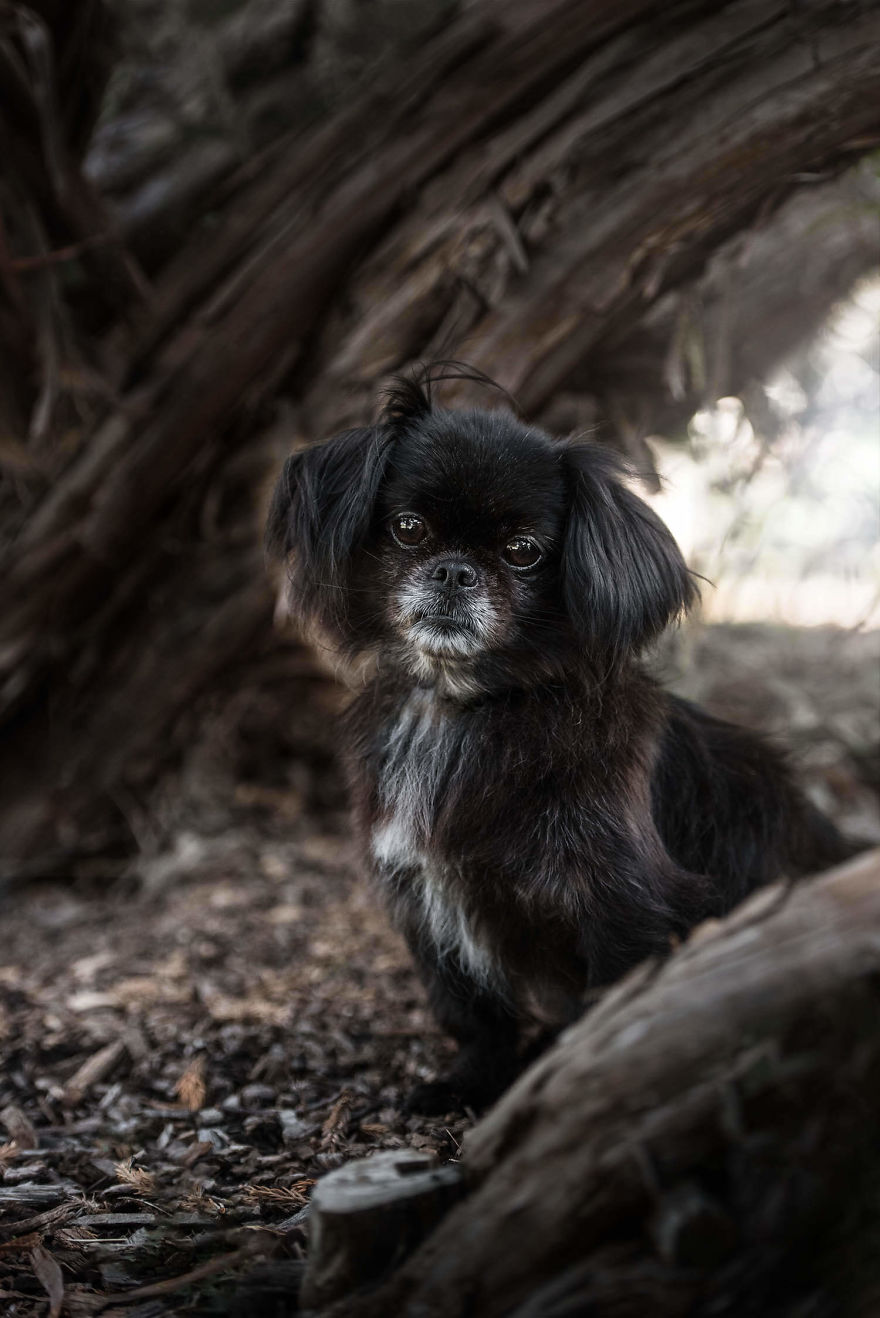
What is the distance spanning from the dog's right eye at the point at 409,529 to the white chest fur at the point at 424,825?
0.37 meters

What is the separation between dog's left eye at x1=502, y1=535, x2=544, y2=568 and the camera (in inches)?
103

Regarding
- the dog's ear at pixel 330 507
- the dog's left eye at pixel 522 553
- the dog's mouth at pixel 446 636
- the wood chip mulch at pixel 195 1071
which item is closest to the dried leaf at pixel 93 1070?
the wood chip mulch at pixel 195 1071

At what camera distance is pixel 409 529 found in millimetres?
2674

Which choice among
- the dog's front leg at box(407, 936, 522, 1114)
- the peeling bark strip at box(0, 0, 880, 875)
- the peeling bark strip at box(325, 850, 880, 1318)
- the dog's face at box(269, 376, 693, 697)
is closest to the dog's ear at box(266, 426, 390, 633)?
the dog's face at box(269, 376, 693, 697)

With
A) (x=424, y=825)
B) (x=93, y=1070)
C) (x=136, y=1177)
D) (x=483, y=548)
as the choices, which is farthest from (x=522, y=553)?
(x=93, y=1070)

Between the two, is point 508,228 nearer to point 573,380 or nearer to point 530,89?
point 530,89

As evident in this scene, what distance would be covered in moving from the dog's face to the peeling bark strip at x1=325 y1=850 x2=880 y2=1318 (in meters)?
1.12

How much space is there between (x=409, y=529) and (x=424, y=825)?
0.72 meters

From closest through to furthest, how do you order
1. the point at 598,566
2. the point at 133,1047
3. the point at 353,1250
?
the point at 353,1250
the point at 598,566
the point at 133,1047

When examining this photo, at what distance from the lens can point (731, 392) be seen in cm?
450

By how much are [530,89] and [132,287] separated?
175 cm

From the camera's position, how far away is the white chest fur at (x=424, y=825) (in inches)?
101

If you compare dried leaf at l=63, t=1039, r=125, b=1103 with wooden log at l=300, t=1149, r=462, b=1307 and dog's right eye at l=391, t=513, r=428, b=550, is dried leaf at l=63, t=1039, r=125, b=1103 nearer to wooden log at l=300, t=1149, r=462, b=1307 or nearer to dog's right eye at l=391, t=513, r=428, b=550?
wooden log at l=300, t=1149, r=462, b=1307

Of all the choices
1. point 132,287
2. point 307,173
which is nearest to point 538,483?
point 307,173
